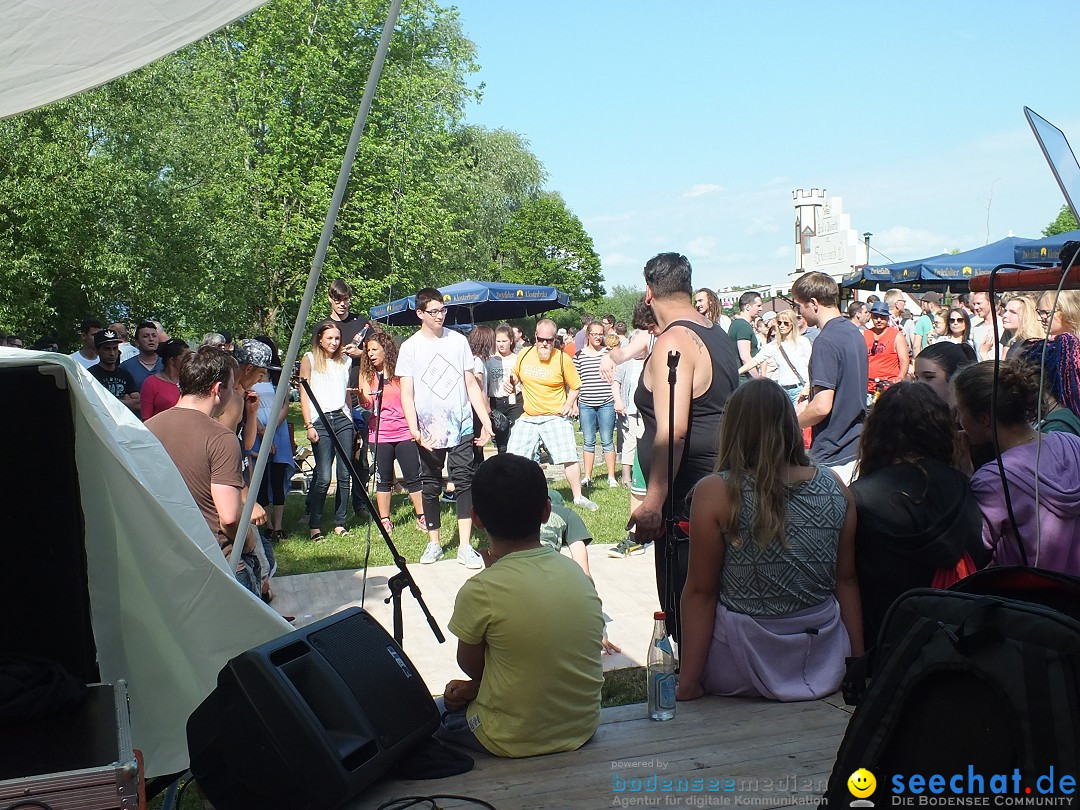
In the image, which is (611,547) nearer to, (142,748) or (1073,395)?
(1073,395)

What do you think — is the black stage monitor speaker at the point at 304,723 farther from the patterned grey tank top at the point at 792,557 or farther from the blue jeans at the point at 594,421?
the blue jeans at the point at 594,421

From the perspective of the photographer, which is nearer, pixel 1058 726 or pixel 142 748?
pixel 1058 726

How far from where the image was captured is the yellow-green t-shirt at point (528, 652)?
105 inches

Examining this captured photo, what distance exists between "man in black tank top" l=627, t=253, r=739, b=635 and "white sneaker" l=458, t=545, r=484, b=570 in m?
2.96

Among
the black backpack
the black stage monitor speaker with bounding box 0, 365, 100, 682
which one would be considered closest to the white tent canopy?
the black stage monitor speaker with bounding box 0, 365, 100, 682

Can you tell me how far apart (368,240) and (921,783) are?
27.6m

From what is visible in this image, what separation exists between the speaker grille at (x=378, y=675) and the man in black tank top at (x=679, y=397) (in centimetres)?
117

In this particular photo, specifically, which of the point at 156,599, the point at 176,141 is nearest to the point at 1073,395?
the point at 156,599

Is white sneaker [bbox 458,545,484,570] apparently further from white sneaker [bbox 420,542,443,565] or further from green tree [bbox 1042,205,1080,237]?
green tree [bbox 1042,205,1080,237]

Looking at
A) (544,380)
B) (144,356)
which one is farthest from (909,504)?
(144,356)

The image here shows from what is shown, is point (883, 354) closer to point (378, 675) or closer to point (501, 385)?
point (501, 385)

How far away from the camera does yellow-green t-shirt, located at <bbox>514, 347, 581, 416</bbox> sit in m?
8.06

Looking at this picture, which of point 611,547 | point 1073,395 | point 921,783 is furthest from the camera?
point 611,547

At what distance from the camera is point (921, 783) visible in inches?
67.4
